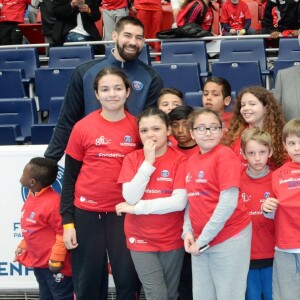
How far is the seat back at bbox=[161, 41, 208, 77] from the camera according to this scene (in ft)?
29.9

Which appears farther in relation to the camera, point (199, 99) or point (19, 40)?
point (19, 40)

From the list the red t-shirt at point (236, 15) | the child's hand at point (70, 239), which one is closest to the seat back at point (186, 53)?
the red t-shirt at point (236, 15)

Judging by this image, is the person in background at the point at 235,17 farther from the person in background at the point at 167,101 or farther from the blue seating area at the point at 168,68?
the person in background at the point at 167,101

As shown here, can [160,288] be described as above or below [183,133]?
below

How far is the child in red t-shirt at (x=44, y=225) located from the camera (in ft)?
15.5

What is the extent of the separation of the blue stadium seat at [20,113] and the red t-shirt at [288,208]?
4178mm

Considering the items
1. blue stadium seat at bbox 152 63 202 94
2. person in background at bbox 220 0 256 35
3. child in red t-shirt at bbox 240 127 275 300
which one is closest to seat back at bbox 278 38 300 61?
blue stadium seat at bbox 152 63 202 94

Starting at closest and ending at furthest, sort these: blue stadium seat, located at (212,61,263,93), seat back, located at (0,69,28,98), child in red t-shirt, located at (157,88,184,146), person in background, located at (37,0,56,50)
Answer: child in red t-shirt, located at (157,88,184,146) → blue stadium seat, located at (212,61,263,93) → seat back, located at (0,69,28,98) → person in background, located at (37,0,56,50)

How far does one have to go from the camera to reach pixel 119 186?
4.34 m

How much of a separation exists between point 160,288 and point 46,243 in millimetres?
899

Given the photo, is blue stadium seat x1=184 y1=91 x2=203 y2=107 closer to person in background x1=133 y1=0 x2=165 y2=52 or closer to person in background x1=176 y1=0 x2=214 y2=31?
person in background x1=176 y1=0 x2=214 y2=31

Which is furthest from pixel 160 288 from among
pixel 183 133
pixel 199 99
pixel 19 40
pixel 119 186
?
pixel 19 40

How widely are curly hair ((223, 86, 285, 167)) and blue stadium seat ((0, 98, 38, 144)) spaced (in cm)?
370

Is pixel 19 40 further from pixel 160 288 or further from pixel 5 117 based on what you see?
pixel 160 288
